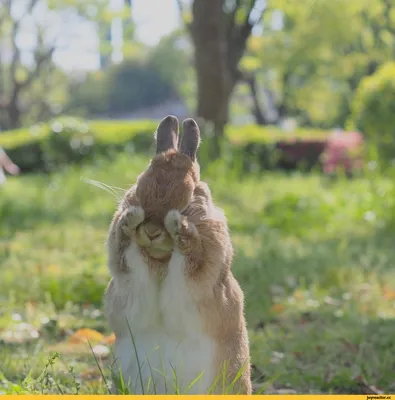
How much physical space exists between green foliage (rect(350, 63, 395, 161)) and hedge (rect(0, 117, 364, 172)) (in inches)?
161

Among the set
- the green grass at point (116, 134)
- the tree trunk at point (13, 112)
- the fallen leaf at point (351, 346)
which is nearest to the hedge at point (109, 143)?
the green grass at point (116, 134)

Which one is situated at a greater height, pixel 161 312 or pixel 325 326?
pixel 161 312

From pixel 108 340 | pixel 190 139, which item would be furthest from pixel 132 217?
pixel 108 340

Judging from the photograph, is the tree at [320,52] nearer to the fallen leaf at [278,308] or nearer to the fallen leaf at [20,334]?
the fallen leaf at [278,308]

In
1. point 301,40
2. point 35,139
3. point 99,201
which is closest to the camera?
point 99,201

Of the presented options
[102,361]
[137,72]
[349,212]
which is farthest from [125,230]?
[137,72]

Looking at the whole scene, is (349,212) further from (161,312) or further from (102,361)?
(161,312)

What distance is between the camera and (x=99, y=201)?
10.0m

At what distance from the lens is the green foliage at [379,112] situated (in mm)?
10350

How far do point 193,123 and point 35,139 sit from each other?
14171 mm

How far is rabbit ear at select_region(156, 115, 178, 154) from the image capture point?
2705mm

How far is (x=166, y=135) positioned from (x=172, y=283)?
521 millimetres

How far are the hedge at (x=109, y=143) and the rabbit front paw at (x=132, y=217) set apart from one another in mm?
12293

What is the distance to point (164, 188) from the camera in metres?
2.55
